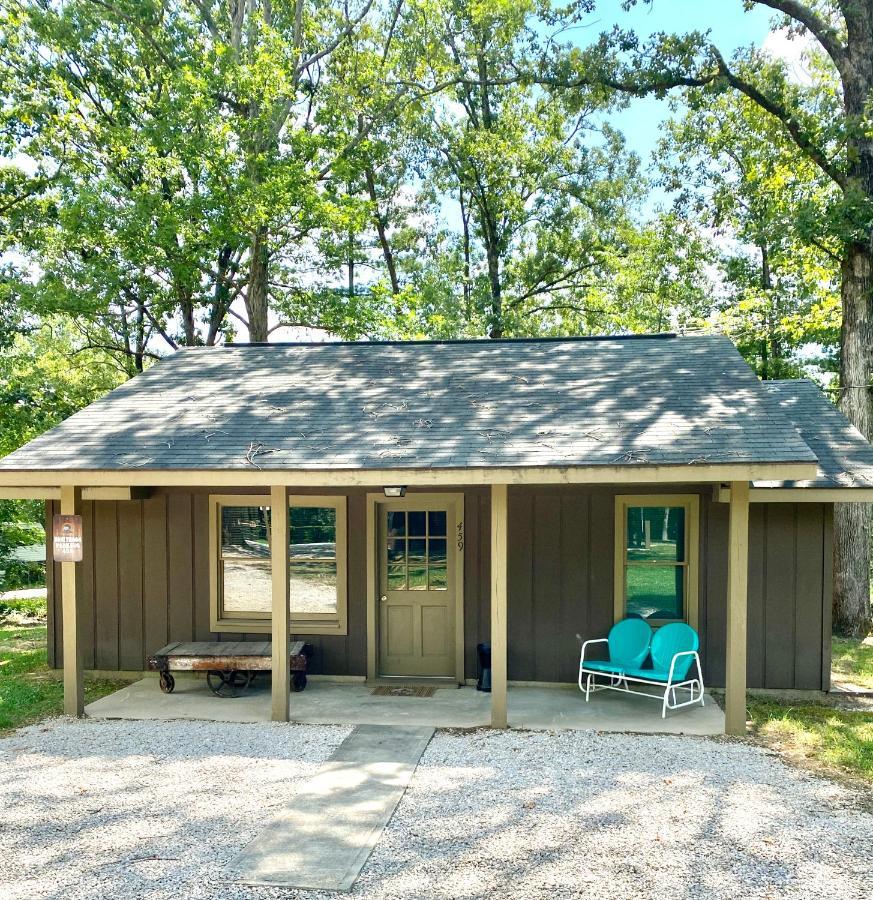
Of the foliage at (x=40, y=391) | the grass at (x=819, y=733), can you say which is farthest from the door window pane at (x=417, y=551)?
the foliage at (x=40, y=391)

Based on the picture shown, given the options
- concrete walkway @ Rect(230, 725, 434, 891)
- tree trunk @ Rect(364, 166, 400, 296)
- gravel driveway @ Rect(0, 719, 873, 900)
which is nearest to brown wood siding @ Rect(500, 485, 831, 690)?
gravel driveway @ Rect(0, 719, 873, 900)

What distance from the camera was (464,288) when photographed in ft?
73.8

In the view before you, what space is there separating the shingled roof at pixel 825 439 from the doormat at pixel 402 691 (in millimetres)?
3802

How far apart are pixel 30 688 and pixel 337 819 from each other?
5.16m

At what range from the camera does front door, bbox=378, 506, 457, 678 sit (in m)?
8.27

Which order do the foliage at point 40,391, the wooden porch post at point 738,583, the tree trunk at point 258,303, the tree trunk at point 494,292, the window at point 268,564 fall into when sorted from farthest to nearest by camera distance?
the tree trunk at point 494,292
the tree trunk at point 258,303
the foliage at point 40,391
the window at point 268,564
the wooden porch post at point 738,583

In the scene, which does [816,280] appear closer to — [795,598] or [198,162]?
[795,598]

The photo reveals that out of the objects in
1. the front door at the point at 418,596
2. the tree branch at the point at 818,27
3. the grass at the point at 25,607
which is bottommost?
the grass at the point at 25,607

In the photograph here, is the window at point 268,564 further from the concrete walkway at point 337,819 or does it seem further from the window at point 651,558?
the window at point 651,558

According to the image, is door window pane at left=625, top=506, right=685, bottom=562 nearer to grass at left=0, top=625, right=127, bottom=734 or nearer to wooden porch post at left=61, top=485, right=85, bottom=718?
wooden porch post at left=61, top=485, right=85, bottom=718

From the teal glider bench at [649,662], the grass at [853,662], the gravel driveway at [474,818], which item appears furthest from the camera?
the grass at [853,662]

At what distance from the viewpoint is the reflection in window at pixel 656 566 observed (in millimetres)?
8039

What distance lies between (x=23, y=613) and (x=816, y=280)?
722 inches

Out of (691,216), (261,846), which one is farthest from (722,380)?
(691,216)
